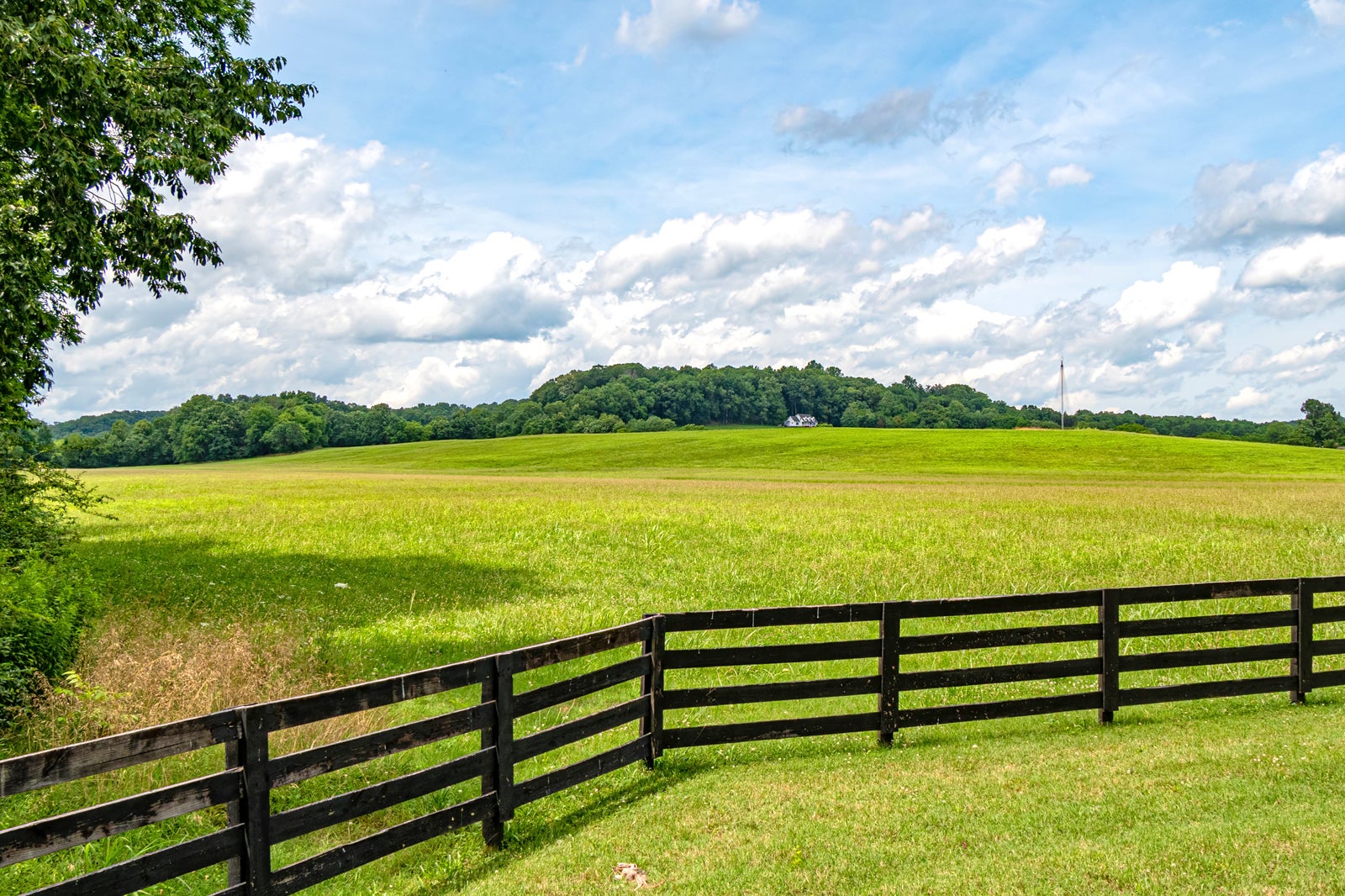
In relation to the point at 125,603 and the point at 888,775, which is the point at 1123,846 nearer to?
the point at 888,775

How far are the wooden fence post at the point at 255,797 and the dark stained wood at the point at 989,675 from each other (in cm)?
632

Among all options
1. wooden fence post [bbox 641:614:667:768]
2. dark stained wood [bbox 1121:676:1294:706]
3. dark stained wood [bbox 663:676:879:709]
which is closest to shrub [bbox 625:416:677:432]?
dark stained wood [bbox 1121:676:1294:706]

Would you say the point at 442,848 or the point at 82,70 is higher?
the point at 82,70

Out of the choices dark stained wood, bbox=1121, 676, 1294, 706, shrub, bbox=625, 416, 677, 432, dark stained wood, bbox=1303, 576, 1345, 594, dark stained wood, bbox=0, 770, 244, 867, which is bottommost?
dark stained wood, bbox=1121, 676, 1294, 706

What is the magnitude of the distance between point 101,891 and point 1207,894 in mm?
6811

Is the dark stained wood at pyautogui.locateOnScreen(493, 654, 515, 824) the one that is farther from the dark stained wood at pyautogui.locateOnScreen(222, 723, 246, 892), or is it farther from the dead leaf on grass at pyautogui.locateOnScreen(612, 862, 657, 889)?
the dark stained wood at pyautogui.locateOnScreen(222, 723, 246, 892)

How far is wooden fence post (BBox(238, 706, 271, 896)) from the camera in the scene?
5.56 m

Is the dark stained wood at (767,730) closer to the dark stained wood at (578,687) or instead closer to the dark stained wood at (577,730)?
the dark stained wood at (577,730)

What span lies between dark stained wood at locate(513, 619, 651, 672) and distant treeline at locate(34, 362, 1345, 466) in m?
126

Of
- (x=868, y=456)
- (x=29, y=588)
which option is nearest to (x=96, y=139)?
(x=29, y=588)

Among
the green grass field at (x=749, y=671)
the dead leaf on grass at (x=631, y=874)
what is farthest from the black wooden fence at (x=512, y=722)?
the dead leaf on grass at (x=631, y=874)

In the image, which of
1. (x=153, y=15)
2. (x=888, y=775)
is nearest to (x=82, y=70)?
(x=153, y=15)

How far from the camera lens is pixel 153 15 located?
16.1 metres

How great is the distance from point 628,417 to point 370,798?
145 metres
